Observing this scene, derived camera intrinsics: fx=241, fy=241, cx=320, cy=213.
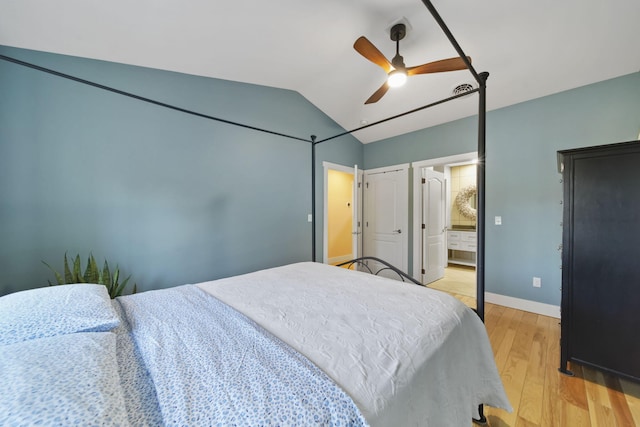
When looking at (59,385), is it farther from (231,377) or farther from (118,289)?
(118,289)

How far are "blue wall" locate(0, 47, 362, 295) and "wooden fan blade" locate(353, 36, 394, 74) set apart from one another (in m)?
1.64

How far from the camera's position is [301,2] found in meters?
1.80

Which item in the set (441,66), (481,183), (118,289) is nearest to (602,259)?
(481,183)

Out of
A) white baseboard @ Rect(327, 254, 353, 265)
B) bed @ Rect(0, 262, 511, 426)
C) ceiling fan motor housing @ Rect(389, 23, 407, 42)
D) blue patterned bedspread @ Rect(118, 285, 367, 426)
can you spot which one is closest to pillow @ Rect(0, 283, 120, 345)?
bed @ Rect(0, 262, 511, 426)

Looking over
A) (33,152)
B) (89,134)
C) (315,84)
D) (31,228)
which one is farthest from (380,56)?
(31,228)

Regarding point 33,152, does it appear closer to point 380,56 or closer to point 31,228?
point 31,228

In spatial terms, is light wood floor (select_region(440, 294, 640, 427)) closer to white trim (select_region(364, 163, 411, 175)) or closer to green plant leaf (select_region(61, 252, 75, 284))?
white trim (select_region(364, 163, 411, 175))

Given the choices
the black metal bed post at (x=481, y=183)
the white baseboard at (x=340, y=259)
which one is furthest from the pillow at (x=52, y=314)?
the white baseboard at (x=340, y=259)

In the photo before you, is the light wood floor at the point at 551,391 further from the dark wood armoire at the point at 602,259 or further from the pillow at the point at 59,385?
the pillow at the point at 59,385

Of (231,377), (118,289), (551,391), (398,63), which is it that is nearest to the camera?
(231,377)

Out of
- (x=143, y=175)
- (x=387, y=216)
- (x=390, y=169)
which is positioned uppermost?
(x=390, y=169)

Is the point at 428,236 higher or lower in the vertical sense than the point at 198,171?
lower

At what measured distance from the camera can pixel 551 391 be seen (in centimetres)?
165

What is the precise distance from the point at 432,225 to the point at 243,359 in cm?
388
